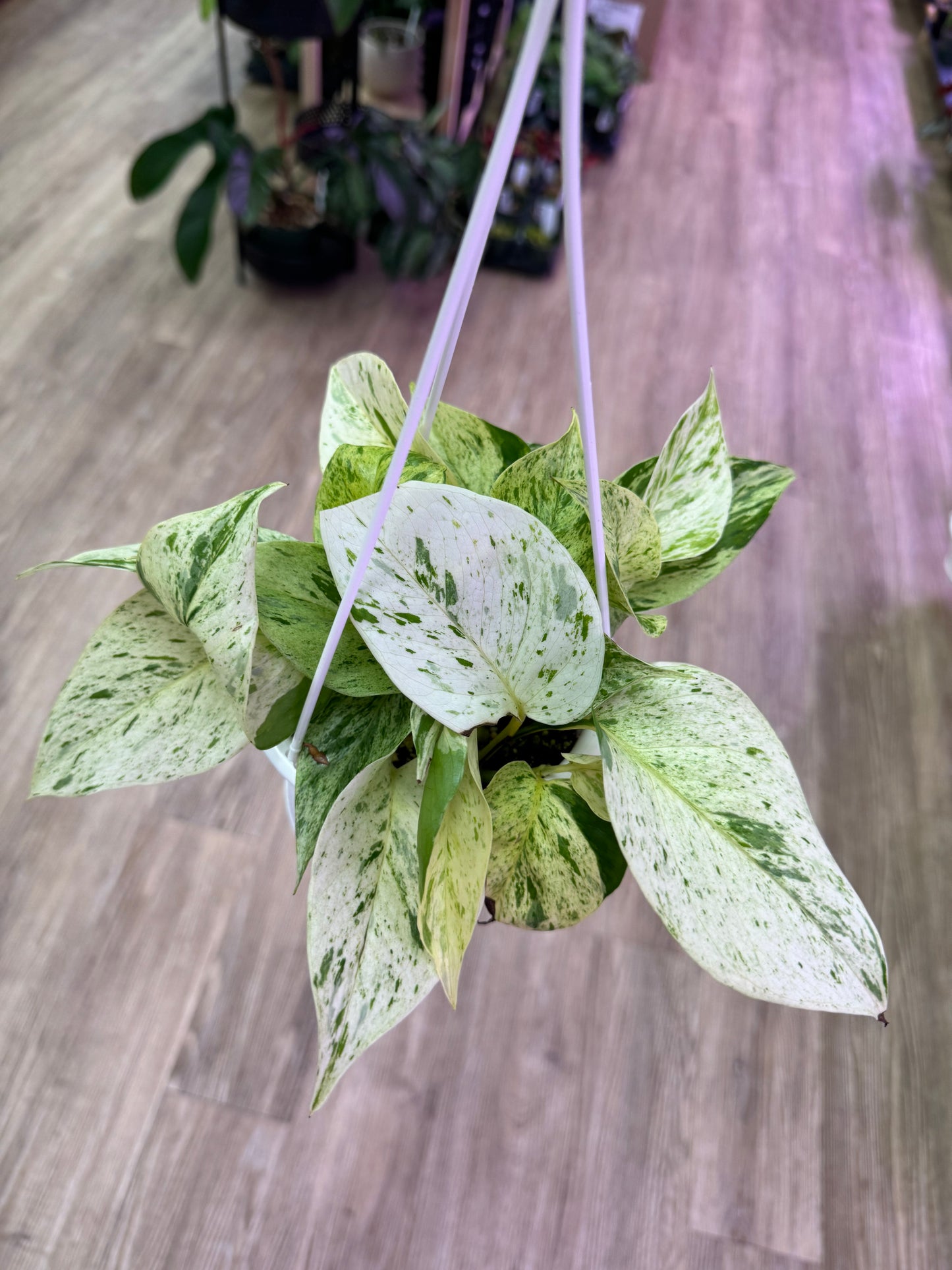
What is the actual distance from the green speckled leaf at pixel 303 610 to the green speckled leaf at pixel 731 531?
19 centimetres

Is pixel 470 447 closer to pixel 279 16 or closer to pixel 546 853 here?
pixel 546 853

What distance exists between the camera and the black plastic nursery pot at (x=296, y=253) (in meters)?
1.89

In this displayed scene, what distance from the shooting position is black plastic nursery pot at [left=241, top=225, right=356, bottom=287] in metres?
1.89

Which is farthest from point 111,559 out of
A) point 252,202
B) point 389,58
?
point 389,58

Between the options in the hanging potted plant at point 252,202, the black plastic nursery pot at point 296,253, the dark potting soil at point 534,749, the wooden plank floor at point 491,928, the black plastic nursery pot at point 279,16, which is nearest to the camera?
the dark potting soil at point 534,749

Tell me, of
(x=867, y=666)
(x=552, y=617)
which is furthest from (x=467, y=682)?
(x=867, y=666)

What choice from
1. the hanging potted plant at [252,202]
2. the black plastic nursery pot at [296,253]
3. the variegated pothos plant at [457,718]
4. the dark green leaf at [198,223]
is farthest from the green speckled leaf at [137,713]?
the black plastic nursery pot at [296,253]

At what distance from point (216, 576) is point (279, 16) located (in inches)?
58.4

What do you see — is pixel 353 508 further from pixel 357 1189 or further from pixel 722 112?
pixel 722 112

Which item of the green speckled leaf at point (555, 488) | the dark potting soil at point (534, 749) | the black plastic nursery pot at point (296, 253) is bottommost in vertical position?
the black plastic nursery pot at point (296, 253)

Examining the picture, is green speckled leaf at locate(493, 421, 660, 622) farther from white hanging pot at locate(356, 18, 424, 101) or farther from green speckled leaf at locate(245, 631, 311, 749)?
white hanging pot at locate(356, 18, 424, 101)

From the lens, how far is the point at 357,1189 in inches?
39.9

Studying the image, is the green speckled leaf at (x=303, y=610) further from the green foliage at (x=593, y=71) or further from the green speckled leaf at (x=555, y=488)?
the green foliage at (x=593, y=71)

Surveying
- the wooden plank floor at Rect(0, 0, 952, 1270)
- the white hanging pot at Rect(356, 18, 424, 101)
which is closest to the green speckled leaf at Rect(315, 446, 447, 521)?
the wooden plank floor at Rect(0, 0, 952, 1270)
